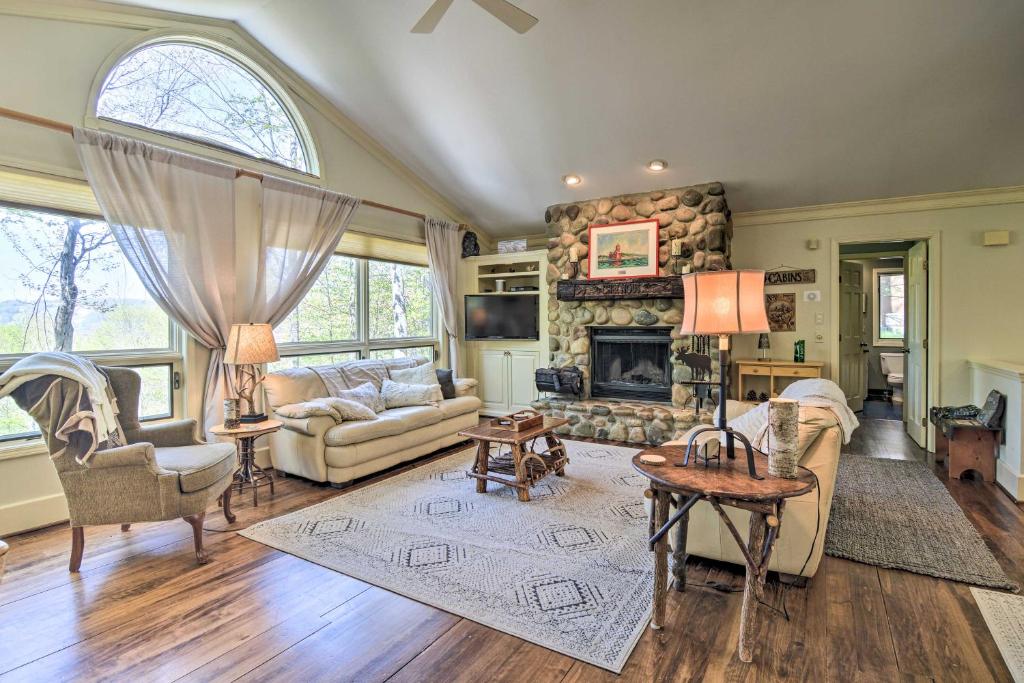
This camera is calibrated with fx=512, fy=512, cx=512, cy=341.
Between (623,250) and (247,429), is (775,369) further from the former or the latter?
(247,429)

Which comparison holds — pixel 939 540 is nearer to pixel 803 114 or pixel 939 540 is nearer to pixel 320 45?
pixel 803 114

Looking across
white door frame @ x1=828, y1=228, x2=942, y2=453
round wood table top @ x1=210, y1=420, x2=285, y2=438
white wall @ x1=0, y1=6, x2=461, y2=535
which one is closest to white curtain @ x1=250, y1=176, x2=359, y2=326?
white wall @ x1=0, y1=6, x2=461, y2=535

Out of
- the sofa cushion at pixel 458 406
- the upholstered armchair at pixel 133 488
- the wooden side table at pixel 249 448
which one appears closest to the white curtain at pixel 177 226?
the wooden side table at pixel 249 448

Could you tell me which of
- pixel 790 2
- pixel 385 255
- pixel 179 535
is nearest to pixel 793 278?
pixel 790 2

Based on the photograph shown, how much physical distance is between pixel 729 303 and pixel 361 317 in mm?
4125

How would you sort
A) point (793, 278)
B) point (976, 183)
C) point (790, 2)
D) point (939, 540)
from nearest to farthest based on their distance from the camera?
1. point (939, 540)
2. point (790, 2)
3. point (976, 183)
4. point (793, 278)

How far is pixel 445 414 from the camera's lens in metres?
4.68

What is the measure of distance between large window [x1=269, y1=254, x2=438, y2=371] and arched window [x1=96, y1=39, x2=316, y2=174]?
110cm

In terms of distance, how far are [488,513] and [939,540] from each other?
8.22 feet

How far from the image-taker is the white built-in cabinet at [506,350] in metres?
6.04

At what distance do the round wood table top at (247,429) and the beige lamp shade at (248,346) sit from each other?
1.39ft

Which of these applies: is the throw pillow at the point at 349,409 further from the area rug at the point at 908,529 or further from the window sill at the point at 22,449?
the area rug at the point at 908,529

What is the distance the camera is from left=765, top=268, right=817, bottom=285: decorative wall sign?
523 cm

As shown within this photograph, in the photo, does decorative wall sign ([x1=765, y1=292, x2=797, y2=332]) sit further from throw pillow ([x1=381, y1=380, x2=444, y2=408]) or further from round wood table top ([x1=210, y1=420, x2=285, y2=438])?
round wood table top ([x1=210, y1=420, x2=285, y2=438])
